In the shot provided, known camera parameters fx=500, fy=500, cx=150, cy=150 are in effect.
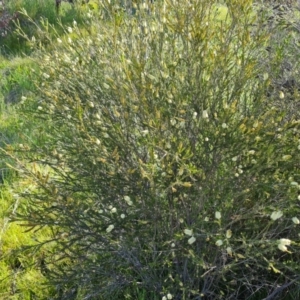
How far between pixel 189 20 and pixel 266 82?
0.44 m

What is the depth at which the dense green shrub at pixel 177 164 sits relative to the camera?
2123 millimetres

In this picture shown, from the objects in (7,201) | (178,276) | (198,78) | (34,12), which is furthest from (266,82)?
(34,12)

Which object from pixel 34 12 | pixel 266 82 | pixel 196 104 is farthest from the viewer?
pixel 34 12

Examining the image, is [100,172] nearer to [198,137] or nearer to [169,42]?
[198,137]

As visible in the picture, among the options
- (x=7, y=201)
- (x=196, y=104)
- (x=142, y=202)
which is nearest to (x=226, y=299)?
(x=142, y=202)

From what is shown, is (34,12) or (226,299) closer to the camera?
(226,299)

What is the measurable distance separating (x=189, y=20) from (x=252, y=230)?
1023 millimetres

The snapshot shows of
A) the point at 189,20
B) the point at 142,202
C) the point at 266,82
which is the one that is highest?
the point at 189,20

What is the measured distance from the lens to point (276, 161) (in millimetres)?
2129

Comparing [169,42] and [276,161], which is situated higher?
[169,42]

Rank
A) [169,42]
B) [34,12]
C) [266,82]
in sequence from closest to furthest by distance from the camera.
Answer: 1. [266,82]
2. [169,42]
3. [34,12]

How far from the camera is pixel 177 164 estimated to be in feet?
7.31

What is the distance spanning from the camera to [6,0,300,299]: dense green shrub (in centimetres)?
212

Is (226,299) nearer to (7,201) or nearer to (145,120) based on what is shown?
(145,120)
